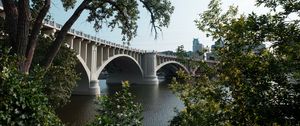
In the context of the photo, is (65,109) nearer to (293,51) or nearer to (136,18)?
(136,18)

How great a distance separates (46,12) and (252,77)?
7.07 meters

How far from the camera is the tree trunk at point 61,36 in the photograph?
10641mm

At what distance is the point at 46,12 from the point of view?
10.1 m

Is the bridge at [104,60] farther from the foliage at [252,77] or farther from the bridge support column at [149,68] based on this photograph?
the foliage at [252,77]

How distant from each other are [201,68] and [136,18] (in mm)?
8119

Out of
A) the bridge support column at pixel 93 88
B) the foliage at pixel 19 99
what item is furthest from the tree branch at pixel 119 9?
the bridge support column at pixel 93 88

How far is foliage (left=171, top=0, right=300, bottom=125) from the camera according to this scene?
4.34 m

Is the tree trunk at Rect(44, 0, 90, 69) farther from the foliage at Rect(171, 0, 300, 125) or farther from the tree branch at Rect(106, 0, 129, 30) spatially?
the foliage at Rect(171, 0, 300, 125)

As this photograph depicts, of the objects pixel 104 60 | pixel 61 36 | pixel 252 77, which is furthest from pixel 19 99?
pixel 104 60

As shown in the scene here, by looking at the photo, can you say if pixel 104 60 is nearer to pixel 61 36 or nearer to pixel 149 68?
pixel 149 68

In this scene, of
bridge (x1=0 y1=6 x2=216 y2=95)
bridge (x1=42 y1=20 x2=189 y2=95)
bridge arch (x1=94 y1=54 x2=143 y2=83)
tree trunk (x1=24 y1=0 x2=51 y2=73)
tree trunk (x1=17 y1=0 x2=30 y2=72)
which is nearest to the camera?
tree trunk (x1=17 y1=0 x2=30 y2=72)

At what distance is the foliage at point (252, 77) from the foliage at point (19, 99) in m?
2.22

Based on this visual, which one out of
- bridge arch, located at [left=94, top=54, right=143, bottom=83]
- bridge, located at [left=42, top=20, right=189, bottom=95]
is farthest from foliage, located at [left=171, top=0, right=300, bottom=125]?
bridge arch, located at [left=94, top=54, right=143, bottom=83]

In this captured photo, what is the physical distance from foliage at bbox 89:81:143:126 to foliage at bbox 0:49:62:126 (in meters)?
0.80
